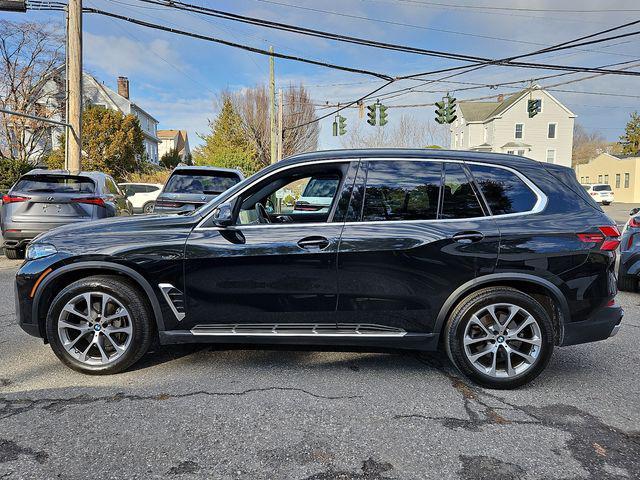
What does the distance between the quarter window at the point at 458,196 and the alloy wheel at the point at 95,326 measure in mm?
2598

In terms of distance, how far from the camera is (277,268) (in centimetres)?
346

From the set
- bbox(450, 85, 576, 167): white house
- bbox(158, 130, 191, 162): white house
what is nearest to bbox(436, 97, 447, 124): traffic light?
bbox(450, 85, 576, 167): white house

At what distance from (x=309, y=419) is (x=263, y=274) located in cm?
108

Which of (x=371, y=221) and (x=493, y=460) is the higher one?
(x=371, y=221)

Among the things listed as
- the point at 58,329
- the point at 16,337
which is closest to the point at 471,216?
the point at 58,329

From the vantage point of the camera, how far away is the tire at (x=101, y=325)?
139 inches

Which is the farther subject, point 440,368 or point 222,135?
point 222,135

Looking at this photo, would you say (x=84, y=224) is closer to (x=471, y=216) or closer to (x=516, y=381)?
(x=471, y=216)

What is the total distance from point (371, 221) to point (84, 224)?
93.1 inches

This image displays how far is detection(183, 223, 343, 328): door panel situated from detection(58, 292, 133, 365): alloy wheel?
0.56 metres

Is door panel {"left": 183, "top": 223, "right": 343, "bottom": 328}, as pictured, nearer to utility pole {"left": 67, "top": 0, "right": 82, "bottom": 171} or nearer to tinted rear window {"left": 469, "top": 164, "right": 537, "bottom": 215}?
tinted rear window {"left": 469, "top": 164, "right": 537, "bottom": 215}

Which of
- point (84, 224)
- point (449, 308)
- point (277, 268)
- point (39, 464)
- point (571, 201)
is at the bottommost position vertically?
point (39, 464)

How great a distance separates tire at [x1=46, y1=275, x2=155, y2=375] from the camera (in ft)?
11.6

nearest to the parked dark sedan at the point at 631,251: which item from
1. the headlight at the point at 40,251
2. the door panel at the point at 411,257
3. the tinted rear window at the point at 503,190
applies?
the tinted rear window at the point at 503,190
